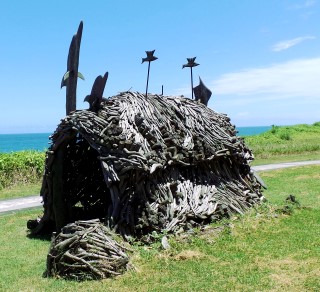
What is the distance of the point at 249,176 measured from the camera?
11.6 meters

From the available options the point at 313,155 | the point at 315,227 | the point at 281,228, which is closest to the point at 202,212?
the point at 281,228

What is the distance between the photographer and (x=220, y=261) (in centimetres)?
773

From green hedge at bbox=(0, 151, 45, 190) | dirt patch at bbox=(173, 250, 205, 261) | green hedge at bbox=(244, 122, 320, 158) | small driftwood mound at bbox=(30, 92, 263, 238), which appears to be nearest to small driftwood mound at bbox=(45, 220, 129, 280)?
dirt patch at bbox=(173, 250, 205, 261)

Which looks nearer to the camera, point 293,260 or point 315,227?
point 293,260

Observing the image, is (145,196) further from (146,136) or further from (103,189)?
(103,189)

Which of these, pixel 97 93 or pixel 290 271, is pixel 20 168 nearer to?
pixel 97 93

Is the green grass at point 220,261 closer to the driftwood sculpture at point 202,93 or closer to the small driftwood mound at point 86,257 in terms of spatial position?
the small driftwood mound at point 86,257

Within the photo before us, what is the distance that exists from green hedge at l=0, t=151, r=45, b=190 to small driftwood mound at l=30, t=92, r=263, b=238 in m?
8.52

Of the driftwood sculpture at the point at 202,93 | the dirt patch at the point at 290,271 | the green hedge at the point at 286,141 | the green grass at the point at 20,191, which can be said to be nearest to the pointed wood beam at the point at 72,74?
the driftwood sculpture at the point at 202,93

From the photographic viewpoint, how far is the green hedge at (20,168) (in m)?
18.5

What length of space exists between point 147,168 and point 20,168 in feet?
39.2

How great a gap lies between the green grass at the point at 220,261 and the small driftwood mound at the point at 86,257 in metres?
0.18

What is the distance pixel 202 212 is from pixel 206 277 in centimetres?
258

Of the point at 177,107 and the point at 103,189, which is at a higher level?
the point at 177,107
